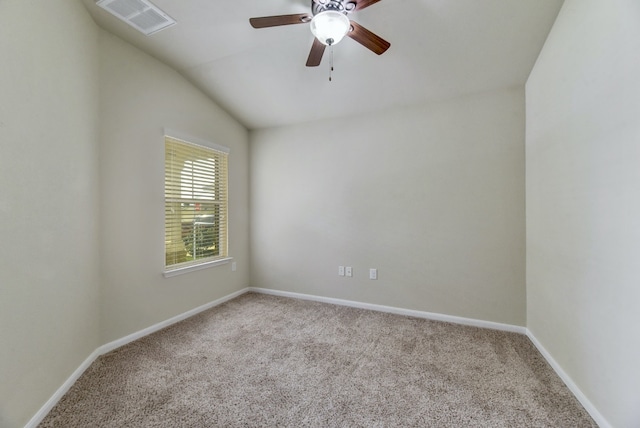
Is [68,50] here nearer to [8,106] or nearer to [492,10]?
[8,106]

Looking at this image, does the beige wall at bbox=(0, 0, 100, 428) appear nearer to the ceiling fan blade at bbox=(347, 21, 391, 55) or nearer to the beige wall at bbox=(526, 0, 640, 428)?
the ceiling fan blade at bbox=(347, 21, 391, 55)

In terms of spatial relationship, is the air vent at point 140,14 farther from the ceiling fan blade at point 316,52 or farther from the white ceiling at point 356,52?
the ceiling fan blade at point 316,52

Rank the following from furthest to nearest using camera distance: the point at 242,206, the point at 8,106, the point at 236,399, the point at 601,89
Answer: the point at 242,206, the point at 236,399, the point at 601,89, the point at 8,106

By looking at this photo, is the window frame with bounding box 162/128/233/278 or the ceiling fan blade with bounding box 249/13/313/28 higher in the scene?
the ceiling fan blade with bounding box 249/13/313/28

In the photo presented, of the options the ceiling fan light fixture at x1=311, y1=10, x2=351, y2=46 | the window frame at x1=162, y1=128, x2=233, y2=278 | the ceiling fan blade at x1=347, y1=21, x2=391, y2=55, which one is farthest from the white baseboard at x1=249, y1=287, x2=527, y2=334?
the ceiling fan light fixture at x1=311, y1=10, x2=351, y2=46

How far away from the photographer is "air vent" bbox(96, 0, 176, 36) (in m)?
2.04

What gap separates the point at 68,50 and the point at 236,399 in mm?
2664

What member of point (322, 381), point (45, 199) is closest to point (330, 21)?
point (45, 199)

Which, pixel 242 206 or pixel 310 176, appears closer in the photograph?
pixel 310 176

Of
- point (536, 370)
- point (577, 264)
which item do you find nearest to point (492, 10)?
point (577, 264)

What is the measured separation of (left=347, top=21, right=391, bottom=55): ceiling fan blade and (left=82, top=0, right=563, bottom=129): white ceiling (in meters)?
0.37

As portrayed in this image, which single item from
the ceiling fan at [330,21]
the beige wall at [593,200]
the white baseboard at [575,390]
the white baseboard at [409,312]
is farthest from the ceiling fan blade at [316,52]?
the white baseboard at [575,390]

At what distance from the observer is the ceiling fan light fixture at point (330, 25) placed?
163cm

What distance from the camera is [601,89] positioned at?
154 centimetres
